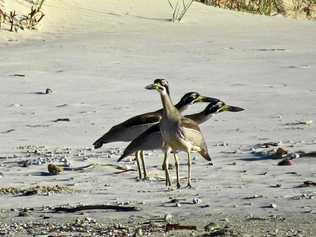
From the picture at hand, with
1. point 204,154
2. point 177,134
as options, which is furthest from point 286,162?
point 177,134

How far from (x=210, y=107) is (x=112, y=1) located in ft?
44.5

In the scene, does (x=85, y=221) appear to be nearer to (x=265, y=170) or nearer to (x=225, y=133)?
(x=265, y=170)

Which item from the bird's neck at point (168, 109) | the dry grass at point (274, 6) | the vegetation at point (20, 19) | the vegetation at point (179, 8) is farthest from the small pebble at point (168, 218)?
the dry grass at point (274, 6)

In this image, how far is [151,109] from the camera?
12.6 m

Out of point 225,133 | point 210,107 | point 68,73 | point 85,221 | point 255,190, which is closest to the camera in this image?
point 85,221

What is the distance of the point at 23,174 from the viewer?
8.80 meters

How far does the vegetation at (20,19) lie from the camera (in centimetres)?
1995

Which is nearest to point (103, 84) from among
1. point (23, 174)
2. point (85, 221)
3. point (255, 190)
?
point (23, 174)

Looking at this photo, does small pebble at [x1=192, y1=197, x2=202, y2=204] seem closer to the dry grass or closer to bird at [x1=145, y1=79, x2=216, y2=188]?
bird at [x1=145, y1=79, x2=216, y2=188]

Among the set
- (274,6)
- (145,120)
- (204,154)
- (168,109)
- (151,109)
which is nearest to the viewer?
(168,109)

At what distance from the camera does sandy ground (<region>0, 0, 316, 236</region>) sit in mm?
6973

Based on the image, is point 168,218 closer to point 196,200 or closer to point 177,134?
→ point 196,200

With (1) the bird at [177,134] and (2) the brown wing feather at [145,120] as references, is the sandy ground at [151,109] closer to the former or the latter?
(1) the bird at [177,134]

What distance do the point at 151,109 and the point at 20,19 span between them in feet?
26.7
